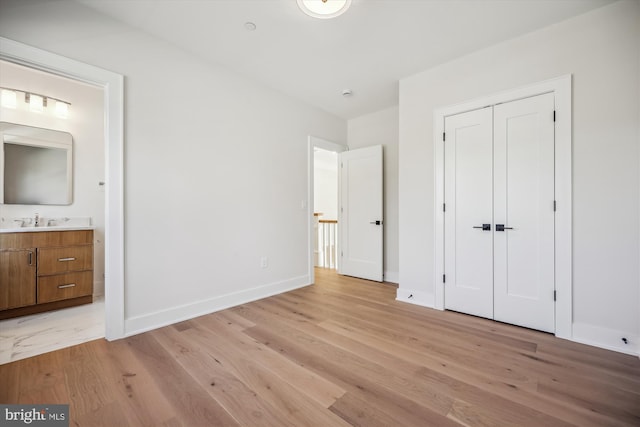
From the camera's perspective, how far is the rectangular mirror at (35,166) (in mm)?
3004

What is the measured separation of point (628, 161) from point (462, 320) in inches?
72.8

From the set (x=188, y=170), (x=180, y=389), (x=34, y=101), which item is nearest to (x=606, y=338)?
(x=180, y=389)

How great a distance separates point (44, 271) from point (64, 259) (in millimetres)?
191

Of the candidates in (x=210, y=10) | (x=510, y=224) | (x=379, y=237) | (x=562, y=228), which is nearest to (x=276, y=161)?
(x=210, y=10)

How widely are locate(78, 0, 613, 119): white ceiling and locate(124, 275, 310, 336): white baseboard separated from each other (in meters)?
2.62

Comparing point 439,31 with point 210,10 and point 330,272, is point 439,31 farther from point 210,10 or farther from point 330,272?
point 330,272

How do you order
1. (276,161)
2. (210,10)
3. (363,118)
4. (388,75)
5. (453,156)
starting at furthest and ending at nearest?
(363,118), (276,161), (388,75), (453,156), (210,10)

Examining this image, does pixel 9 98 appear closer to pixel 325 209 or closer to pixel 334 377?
pixel 334 377

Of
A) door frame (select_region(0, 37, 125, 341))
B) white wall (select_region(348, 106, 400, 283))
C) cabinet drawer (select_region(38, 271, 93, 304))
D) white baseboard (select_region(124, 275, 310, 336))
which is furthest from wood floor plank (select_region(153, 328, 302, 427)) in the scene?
white wall (select_region(348, 106, 400, 283))

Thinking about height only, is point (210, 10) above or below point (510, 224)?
above

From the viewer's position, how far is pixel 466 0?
2.01 m

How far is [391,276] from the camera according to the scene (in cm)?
409

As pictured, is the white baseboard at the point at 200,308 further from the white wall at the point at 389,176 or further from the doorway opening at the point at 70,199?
the white wall at the point at 389,176

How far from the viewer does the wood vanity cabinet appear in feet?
8.55
